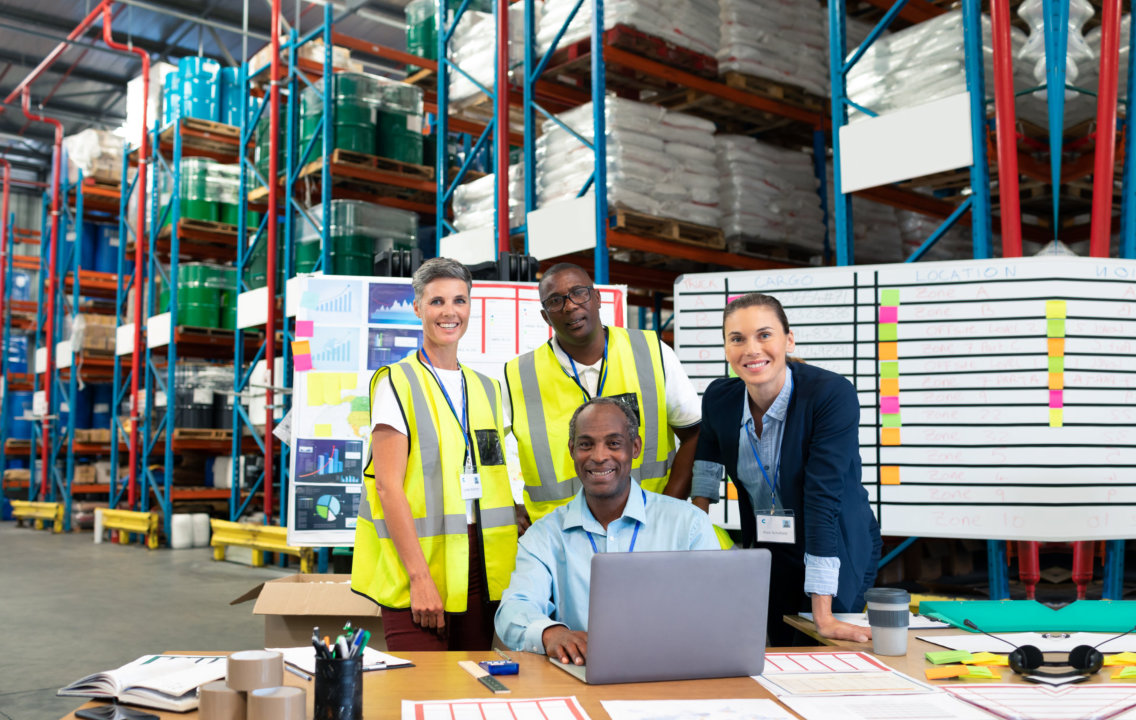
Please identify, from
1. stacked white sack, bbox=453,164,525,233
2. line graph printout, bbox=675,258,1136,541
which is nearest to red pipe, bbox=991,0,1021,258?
line graph printout, bbox=675,258,1136,541

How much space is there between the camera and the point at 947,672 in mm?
2131

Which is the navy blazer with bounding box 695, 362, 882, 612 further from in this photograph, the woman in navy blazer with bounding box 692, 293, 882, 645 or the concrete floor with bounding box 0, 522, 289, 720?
the concrete floor with bounding box 0, 522, 289, 720

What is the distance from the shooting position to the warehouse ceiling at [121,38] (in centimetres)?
1634

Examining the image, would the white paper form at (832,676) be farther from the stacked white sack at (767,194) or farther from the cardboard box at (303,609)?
the stacked white sack at (767,194)

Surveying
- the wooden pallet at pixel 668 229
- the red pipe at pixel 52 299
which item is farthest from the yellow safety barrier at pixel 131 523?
the wooden pallet at pixel 668 229

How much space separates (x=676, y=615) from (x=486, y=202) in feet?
21.4

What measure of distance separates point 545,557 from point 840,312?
Answer: 3381 mm

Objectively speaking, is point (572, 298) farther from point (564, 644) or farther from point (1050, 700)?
point (1050, 700)

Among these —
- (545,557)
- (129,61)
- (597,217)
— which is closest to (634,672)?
(545,557)

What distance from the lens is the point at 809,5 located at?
8336 mm

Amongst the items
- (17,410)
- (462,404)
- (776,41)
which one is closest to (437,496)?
(462,404)

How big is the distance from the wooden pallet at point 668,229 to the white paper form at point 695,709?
533 cm

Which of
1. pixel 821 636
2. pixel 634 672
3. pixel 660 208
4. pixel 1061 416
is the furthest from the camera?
pixel 660 208

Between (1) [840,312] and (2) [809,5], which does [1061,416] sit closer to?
(1) [840,312]
